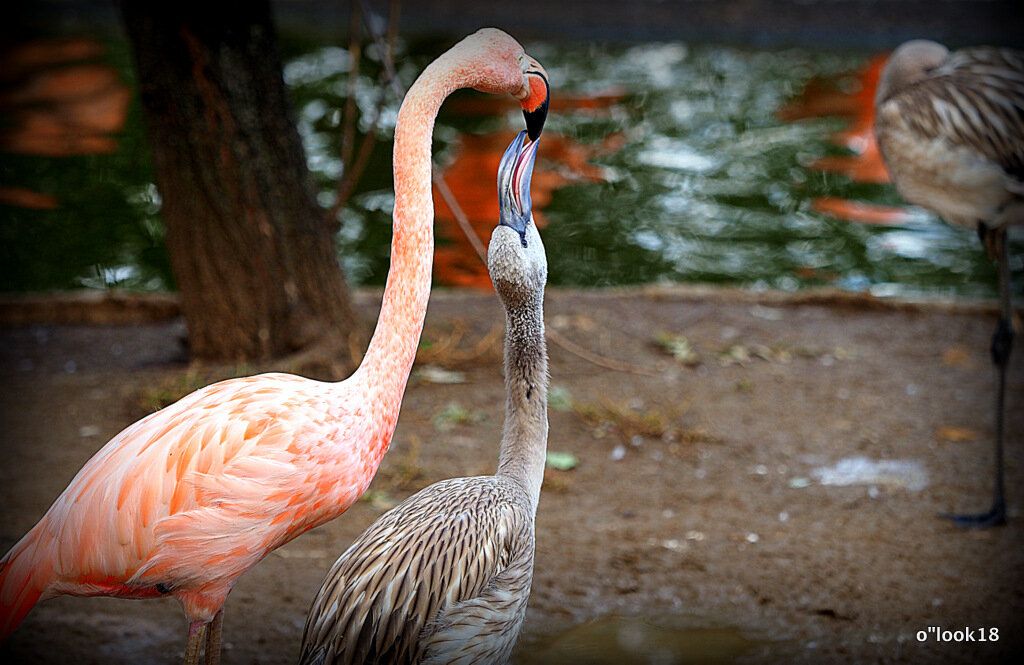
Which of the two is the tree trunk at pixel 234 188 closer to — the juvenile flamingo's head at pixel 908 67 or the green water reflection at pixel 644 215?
the green water reflection at pixel 644 215

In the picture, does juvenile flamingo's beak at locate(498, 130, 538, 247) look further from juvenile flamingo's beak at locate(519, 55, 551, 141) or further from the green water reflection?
the green water reflection

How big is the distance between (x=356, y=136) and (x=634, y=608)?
7513mm

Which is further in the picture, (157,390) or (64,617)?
(157,390)

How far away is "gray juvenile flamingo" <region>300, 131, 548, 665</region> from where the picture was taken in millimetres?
2580

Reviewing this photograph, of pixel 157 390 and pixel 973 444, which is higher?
pixel 157 390

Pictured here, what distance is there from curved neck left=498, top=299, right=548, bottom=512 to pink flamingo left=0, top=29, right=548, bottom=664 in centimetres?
53

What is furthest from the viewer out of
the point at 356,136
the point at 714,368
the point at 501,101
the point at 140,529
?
the point at 501,101

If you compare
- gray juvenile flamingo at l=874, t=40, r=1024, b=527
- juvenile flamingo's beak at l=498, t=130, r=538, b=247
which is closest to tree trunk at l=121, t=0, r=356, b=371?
juvenile flamingo's beak at l=498, t=130, r=538, b=247

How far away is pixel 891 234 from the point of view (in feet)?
26.9

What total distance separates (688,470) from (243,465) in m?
2.66

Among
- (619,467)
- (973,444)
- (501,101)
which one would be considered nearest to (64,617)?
(619,467)

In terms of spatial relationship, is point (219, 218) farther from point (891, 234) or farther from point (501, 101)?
point (501, 101)

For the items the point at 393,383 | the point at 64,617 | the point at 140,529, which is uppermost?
the point at 393,383

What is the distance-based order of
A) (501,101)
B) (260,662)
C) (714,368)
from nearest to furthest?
(260,662) < (714,368) < (501,101)
